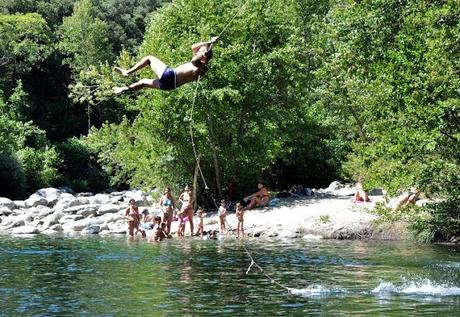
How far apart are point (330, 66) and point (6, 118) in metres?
35.2

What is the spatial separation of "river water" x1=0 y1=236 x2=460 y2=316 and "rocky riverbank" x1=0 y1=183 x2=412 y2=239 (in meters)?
2.23

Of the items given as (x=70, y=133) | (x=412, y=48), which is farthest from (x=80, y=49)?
(x=412, y=48)

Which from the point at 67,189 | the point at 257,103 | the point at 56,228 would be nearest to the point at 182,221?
the point at 56,228

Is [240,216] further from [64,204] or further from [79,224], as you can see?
[64,204]

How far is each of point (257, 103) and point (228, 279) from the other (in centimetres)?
1881

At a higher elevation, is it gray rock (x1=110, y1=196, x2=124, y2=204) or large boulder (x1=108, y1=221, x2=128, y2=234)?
gray rock (x1=110, y1=196, x2=124, y2=204)

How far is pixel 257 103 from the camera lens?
118ft

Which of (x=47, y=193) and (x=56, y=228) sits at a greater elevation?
(x=47, y=193)

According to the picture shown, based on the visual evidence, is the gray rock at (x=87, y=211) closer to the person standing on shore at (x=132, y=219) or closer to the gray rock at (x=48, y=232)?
the gray rock at (x=48, y=232)

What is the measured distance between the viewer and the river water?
46.8 feet

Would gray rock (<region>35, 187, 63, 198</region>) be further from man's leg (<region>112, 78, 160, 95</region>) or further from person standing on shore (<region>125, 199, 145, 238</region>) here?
man's leg (<region>112, 78, 160, 95</region>)

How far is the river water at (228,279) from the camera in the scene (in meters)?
14.3

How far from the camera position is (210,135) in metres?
35.1

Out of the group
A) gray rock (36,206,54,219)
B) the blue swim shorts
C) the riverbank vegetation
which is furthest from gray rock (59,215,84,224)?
the blue swim shorts
